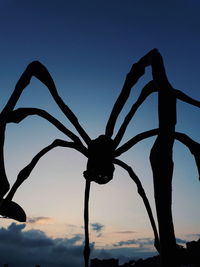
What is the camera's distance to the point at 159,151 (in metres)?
2.41

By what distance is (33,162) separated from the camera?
13.9 feet

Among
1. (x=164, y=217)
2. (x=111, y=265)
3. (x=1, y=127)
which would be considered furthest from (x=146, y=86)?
(x=111, y=265)

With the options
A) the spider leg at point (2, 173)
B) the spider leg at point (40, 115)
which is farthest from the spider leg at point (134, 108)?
the spider leg at point (2, 173)

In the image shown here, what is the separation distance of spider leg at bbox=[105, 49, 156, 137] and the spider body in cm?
21

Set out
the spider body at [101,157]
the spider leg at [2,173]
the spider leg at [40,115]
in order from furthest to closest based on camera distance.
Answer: the spider leg at [40,115] → the spider body at [101,157] → the spider leg at [2,173]

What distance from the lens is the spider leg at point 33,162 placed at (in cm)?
395

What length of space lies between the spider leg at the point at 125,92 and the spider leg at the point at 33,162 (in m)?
0.43

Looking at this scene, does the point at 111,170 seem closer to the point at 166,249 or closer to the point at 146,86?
the point at 146,86

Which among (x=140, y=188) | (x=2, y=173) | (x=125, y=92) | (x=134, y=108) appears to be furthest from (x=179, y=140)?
(x=2, y=173)

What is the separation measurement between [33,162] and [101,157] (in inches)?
36.7

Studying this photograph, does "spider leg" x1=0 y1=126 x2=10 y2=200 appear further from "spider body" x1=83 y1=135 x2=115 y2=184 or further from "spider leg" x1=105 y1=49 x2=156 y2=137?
"spider leg" x1=105 y1=49 x2=156 y2=137

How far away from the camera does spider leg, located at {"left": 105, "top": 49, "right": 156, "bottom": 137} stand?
386 centimetres

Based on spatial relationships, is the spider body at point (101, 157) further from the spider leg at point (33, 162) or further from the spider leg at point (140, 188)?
the spider leg at point (140, 188)

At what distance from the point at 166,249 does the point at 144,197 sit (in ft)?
8.99
